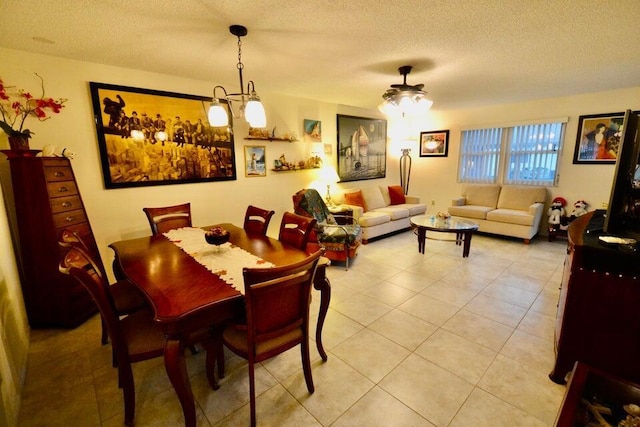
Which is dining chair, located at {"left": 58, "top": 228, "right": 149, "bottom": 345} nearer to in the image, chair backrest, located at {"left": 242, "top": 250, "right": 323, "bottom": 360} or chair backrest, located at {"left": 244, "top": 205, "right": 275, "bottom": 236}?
chair backrest, located at {"left": 242, "top": 250, "right": 323, "bottom": 360}

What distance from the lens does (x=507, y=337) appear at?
2.18 meters

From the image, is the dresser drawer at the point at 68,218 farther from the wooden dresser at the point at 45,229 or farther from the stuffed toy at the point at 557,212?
the stuffed toy at the point at 557,212

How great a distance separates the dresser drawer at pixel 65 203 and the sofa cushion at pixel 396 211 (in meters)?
4.13

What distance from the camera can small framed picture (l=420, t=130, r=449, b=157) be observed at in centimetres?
589

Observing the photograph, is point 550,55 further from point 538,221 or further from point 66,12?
point 66,12

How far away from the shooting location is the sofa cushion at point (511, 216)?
14.2ft

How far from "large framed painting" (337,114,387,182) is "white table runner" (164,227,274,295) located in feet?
10.8

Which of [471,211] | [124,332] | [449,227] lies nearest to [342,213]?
[449,227]

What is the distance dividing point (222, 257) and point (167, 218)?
47.3 inches

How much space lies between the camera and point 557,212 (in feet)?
14.6

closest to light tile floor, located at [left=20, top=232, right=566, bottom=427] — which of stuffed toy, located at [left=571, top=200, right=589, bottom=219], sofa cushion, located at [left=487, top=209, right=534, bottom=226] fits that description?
sofa cushion, located at [left=487, top=209, right=534, bottom=226]

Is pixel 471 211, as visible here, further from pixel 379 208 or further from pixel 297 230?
pixel 297 230

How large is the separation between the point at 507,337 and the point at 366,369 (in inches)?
47.7

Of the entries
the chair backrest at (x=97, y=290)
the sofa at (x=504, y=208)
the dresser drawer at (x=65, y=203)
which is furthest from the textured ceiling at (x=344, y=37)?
the sofa at (x=504, y=208)
